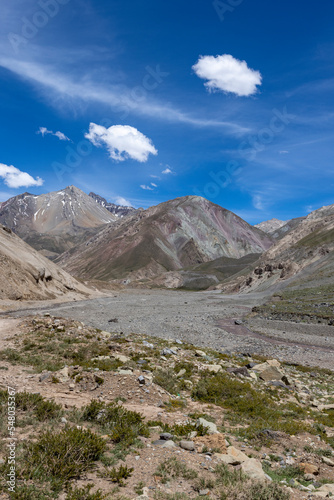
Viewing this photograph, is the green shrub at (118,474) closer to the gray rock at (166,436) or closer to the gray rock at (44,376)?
the gray rock at (166,436)

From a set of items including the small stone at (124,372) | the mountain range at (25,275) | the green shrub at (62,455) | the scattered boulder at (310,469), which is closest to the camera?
the green shrub at (62,455)

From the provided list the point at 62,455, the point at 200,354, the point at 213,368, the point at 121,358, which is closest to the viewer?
the point at 62,455

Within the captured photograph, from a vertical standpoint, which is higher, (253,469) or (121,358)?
(253,469)

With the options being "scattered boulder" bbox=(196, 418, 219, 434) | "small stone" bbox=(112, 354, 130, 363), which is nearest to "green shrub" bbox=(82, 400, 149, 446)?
"scattered boulder" bbox=(196, 418, 219, 434)

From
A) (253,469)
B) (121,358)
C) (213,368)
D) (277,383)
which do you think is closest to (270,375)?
(277,383)

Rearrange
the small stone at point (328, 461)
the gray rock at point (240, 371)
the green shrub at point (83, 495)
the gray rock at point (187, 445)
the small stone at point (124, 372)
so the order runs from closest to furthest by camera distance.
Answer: the green shrub at point (83, 495) → the gray rock at point (187, 445) → the small stone at point (328, 461) → the small stone at point (124, 372) → the gray rock at point (240, 371)

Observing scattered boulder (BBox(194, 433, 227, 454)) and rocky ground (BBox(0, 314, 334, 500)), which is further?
scattered boulder (BBox(194, 433, 227, 454))

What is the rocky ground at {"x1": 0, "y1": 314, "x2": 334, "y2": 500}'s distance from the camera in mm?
6355

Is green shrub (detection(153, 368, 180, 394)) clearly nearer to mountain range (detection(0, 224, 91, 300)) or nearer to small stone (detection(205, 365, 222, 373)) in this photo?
small stone (detection(205, 365, 222, 373))

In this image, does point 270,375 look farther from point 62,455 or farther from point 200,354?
point 62,455

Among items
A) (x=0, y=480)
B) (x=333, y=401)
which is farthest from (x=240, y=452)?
(x=333, y=401)

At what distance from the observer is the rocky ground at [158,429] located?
6.36 m

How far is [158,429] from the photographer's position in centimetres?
913

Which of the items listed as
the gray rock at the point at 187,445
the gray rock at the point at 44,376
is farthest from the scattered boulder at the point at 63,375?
the gray rock at the point at 187,445
